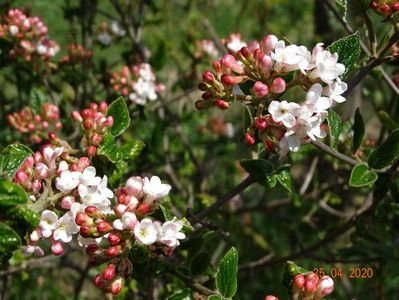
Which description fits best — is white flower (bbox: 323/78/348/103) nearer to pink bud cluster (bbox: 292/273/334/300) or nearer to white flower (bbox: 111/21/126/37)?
pink bud cluster (bbox: 292/273/334/300)

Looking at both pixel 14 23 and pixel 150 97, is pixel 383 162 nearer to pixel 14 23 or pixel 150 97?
pixel 150 97

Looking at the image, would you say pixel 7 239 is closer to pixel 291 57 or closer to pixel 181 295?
pixel 181 295

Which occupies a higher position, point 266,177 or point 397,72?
point 397,72

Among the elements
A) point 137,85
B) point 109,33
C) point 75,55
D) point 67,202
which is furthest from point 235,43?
point 67,202

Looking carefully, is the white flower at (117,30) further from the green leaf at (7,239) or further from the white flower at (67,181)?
the green leaf at (7,239)

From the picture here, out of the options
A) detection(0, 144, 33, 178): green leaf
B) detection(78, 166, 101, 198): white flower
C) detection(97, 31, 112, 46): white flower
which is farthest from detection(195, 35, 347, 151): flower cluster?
detection(97, 31, 112, 46): white flower

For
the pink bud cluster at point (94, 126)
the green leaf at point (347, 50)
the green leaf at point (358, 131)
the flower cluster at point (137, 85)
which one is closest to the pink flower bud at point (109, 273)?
the pink bud cluster at point (94, 126)

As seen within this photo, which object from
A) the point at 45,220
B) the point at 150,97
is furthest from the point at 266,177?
the point at 150,97

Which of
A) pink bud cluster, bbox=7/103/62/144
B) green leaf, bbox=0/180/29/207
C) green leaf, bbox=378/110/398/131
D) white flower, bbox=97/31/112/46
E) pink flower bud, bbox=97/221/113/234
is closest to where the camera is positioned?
green leaf, bbox=0/180/29/207
